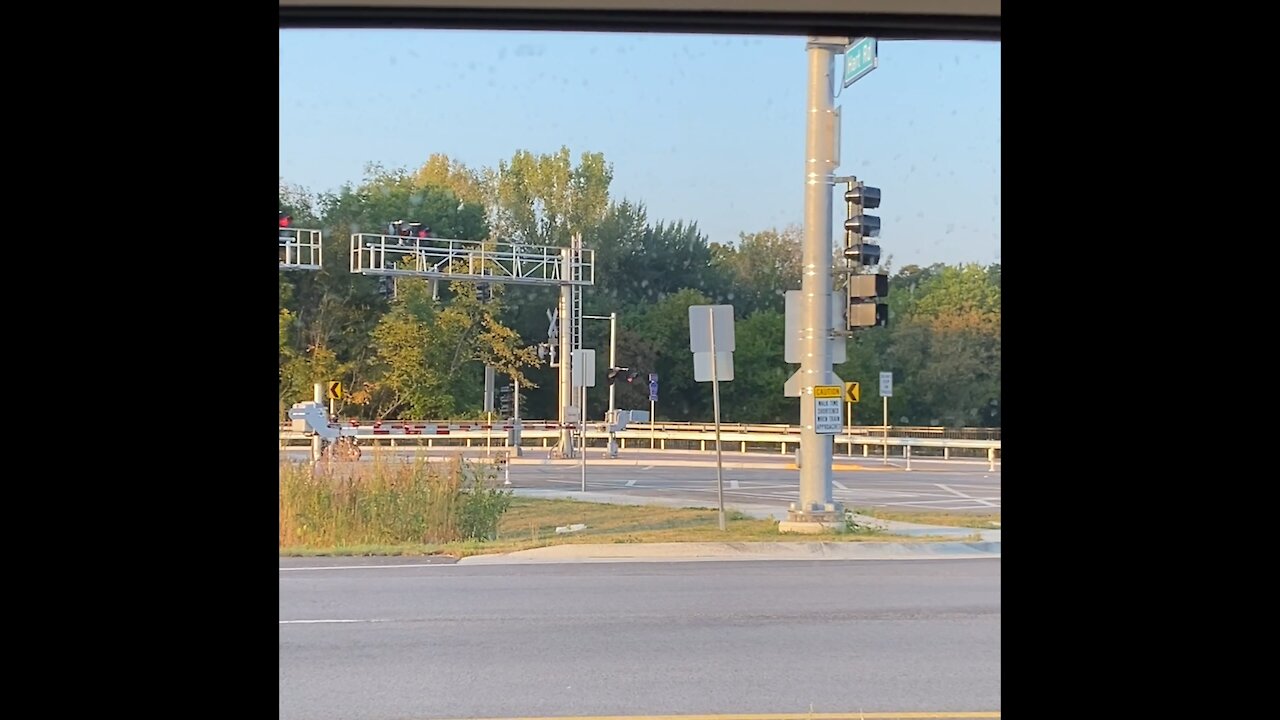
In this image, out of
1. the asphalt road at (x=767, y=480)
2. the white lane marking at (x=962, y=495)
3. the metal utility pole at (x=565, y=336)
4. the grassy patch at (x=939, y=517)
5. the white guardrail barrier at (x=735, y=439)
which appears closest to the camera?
the grassy patch at (x=939, y=517)

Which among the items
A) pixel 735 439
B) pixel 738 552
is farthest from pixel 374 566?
pixel 735 439

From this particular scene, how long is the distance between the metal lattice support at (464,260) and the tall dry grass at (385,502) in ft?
10.9

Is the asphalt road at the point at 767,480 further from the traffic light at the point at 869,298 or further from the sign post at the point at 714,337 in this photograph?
the traffic light at the point at 869,298

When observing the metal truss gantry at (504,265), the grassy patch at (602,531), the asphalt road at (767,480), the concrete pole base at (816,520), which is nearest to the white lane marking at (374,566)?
the grassy patch at (602,531)

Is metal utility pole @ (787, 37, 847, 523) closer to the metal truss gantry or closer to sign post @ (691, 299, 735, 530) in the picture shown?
sign post @ (691, 299, 735, 530)

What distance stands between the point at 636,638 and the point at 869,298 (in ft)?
11.2

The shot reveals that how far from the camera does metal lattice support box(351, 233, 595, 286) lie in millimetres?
11602

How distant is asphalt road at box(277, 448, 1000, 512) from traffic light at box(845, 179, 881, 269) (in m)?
2.93

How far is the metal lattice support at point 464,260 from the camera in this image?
11.6 meters

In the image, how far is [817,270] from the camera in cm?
827

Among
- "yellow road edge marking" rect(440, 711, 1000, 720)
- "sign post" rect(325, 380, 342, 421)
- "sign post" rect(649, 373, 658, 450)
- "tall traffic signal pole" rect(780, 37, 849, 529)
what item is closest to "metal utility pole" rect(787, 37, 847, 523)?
"tall traffic signal pole" rect(780, 37, 849, 529)

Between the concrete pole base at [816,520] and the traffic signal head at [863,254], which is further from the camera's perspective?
the concrete pole base at [816,520]
